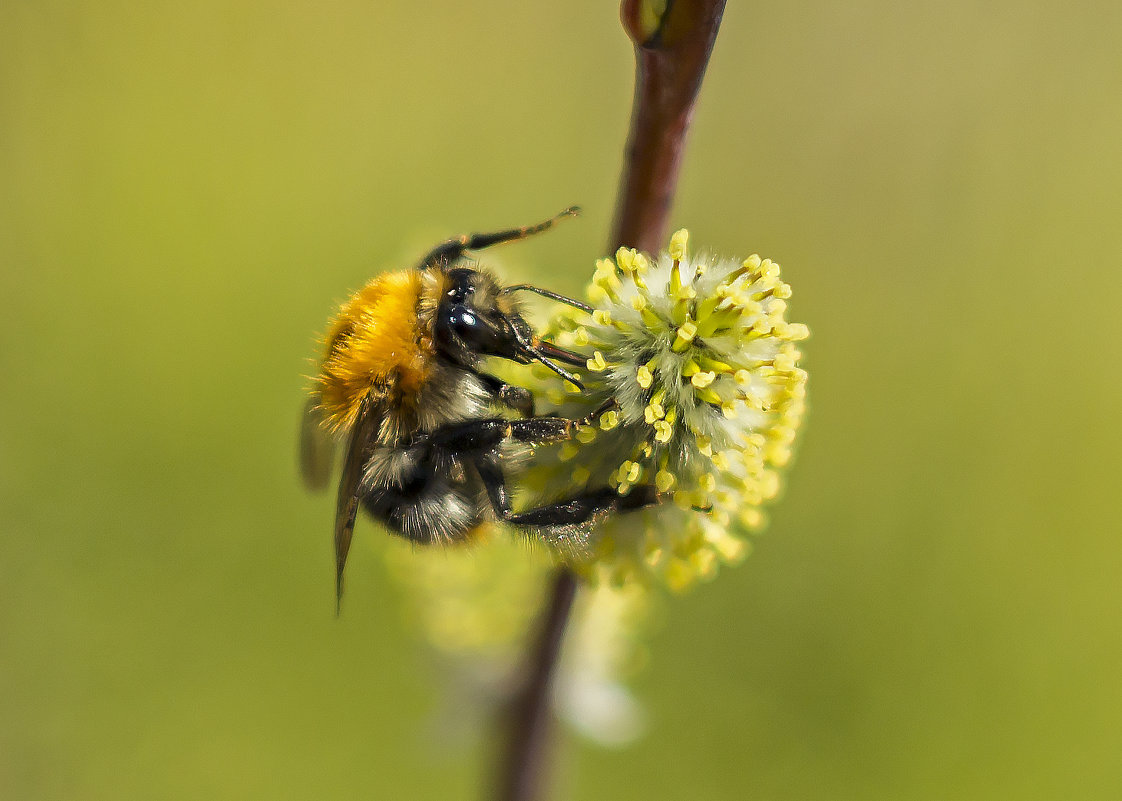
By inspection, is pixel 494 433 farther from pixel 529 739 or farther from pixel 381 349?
pixel 529 739

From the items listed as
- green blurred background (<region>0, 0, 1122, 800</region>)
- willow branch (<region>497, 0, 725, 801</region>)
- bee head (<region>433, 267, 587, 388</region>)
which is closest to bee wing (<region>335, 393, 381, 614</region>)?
bee head (<region>433, 267, 587, 388</region>)

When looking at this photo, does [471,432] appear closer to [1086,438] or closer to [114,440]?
[114,440]

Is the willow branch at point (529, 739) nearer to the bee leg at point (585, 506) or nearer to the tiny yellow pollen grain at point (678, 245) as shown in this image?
the bee leg at point (585, 506)

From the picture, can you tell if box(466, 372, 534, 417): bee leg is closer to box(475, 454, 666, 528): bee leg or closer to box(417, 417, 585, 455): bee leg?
box(417, 417, 585, 455): bee leg

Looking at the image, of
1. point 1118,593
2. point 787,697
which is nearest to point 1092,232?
point 1118,593

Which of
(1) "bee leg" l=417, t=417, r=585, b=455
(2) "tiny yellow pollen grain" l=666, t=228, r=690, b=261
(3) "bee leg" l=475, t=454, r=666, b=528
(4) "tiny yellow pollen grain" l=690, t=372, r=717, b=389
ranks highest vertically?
(2) "tiny yellow pollen grain" l=666, t=228, r=690, b=261

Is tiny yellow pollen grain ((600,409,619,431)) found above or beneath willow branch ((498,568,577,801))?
above

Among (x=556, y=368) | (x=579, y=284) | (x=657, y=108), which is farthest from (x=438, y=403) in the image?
(x=579, y=284)
